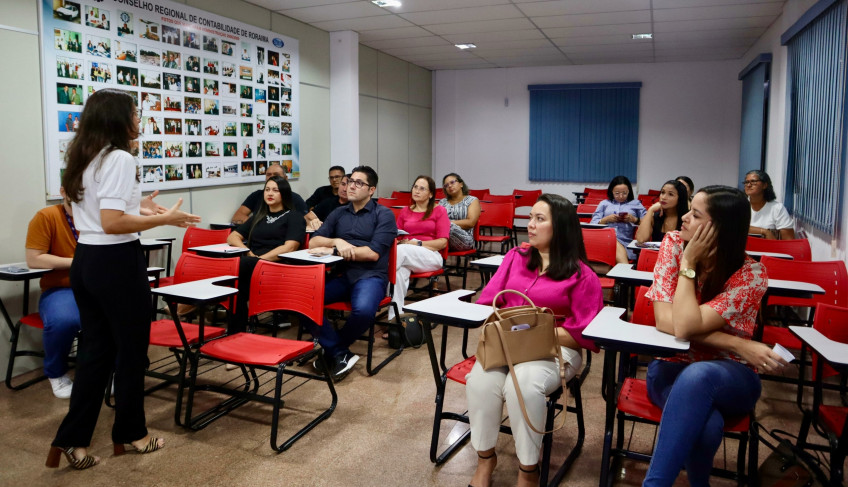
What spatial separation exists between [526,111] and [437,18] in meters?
4.44

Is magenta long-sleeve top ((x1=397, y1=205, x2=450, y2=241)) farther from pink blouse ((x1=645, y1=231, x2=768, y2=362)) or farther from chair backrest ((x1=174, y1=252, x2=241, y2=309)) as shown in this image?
pink blouse ((x1=645, y1=231, x2=768, y2=362))

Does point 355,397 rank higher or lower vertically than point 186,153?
lower

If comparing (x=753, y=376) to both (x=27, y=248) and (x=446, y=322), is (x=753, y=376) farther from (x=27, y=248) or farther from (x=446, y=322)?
(x=27, y=248)

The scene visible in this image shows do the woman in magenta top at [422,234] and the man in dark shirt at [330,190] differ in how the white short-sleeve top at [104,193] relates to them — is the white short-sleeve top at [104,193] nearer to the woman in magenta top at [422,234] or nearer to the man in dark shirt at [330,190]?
the woman in magenta top at [422,234]

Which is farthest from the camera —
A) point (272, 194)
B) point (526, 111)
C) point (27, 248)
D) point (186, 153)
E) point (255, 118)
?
point (526, 111)

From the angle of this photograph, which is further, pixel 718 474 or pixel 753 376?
pixel 718 474

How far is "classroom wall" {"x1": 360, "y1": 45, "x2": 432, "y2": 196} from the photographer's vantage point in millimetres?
8789

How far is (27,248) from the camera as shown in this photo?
3.68m

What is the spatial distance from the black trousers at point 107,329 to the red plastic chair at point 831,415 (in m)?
2.70

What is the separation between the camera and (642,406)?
2.40 m

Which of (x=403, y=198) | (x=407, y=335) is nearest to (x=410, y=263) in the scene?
(x=407, y=335)

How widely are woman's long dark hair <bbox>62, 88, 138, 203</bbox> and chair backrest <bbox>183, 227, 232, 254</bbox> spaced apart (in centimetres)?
235

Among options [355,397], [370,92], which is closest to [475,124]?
[370,92]

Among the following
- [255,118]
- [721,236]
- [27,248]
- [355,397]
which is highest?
[255,118]
